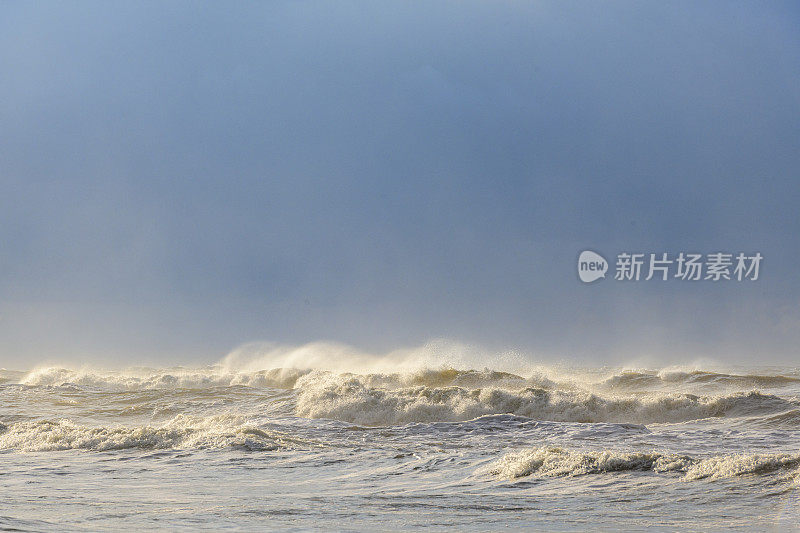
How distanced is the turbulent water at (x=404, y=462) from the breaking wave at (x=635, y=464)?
2 cm

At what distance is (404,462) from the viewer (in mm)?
9203

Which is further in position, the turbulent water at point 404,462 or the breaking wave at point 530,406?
the breaking wave at point 530,406

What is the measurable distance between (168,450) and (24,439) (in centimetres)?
332

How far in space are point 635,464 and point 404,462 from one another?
2.91 meters

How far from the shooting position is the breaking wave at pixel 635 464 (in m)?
7.39

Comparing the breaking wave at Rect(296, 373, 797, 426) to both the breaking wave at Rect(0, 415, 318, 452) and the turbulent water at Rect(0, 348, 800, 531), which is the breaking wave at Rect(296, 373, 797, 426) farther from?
the breaking wave at Rect(0, 415, 318, 452)

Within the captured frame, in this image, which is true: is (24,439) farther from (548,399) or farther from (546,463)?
(548,399)

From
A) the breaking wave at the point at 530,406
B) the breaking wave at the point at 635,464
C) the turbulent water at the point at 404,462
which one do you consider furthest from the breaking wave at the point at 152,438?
the breaking wave at the point at 635,464

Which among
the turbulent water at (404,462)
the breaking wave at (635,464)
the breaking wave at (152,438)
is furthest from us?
the breaking wave at (152,438)

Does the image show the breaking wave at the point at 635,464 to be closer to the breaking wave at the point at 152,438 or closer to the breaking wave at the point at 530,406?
the breaking wave at the point at 152,438

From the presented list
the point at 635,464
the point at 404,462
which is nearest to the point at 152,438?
the point at 404,462

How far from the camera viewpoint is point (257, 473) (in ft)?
28.0

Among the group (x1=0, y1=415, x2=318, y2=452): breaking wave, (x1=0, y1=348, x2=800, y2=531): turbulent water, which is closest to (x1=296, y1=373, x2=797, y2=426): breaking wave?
(x1=0, y1=348, x2=800, y2=531): turbulent water

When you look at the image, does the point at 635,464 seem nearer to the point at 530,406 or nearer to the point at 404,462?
the point at 404,462
